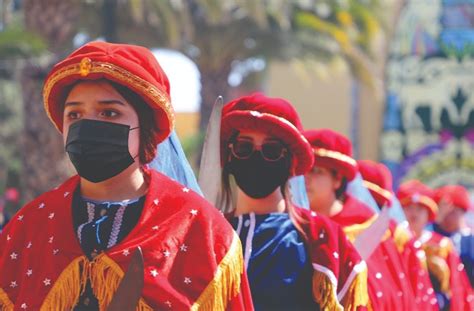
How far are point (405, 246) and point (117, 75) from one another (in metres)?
3.59

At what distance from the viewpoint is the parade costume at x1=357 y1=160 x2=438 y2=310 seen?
6.61 m

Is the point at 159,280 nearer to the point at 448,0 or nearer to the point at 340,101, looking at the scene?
the point at 448,0

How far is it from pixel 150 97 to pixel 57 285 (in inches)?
24.6

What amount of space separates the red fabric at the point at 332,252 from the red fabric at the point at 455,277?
3.09 meters

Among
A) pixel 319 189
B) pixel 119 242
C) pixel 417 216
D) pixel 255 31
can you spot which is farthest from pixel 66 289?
pixel 255 31

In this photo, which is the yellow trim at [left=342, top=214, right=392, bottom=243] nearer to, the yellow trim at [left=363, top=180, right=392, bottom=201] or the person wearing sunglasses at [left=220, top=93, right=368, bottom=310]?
the yellow trim at [left=363, top=180, right=392, bottom=201]

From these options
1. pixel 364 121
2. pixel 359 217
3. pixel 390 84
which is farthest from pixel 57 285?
pixel 364 121

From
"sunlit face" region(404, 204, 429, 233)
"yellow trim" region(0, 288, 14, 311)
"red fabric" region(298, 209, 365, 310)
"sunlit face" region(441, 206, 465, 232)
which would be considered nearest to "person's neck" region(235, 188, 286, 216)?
"red fabric" region(298, 209, 365, 310)

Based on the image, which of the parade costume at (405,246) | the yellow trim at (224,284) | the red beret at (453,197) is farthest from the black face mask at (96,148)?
the red beret at (453,197)

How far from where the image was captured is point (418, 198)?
29.3 ft

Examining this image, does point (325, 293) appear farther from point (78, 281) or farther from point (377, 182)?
point (377, 182)

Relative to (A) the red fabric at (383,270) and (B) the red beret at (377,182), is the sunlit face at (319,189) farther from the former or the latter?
(B) the red beret at (377,182)

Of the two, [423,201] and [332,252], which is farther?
[423,201]

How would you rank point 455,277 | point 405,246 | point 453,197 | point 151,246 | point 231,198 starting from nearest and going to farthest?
point 151,246 < point 231,198 < point 405,246 < point 455,277 < point 453,197
